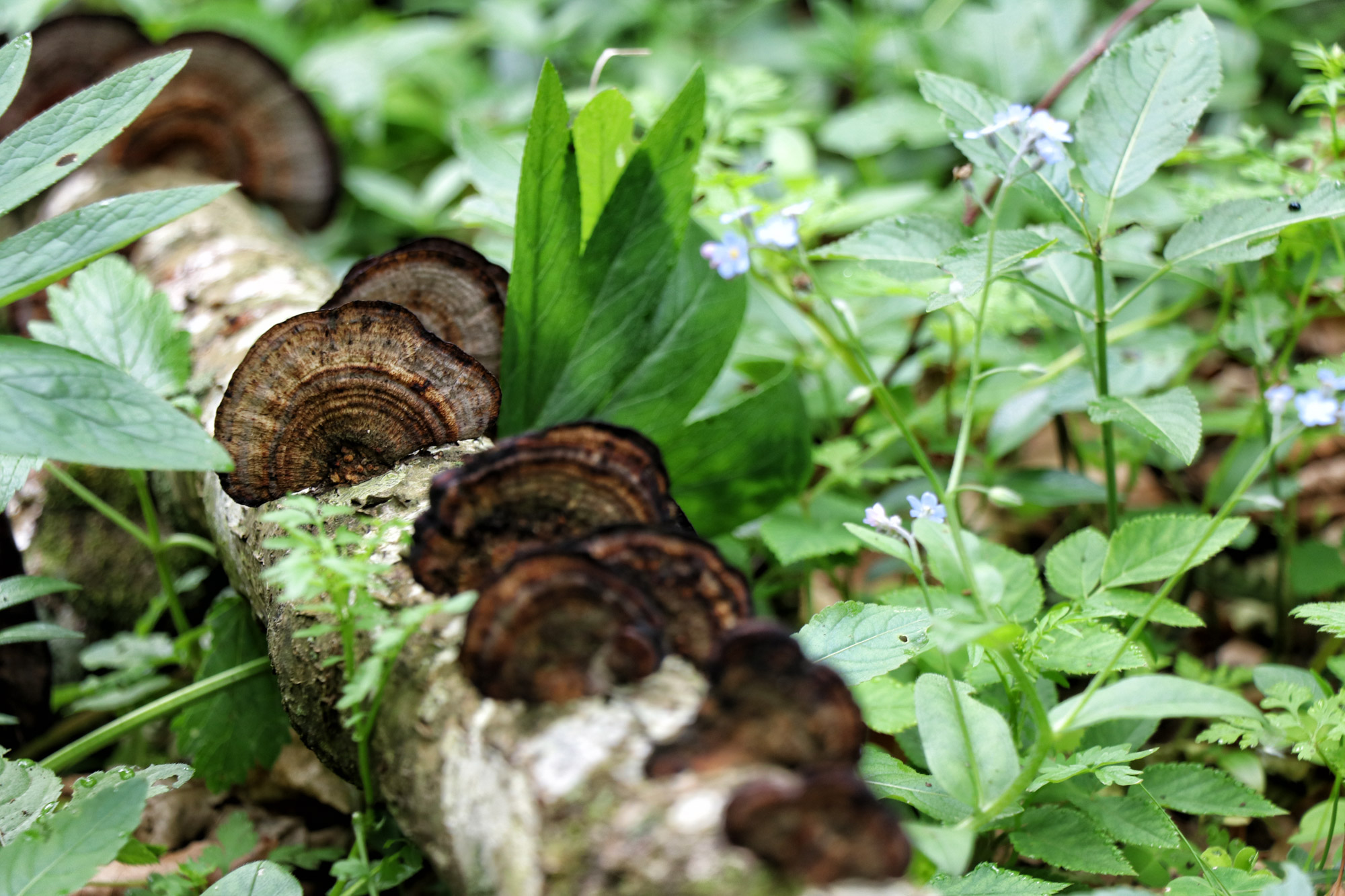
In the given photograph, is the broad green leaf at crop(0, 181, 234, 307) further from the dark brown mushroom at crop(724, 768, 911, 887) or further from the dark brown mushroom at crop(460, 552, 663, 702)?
the dark brown mushroom at crop(724, 768, 911, 887)

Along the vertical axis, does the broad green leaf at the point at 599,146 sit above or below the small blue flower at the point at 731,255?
above

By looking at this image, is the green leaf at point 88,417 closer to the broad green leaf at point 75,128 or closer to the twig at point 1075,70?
the broad green leaf at point 75,128

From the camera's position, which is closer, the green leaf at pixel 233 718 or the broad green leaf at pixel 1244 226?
the broad green leaf at pixel 1244 226

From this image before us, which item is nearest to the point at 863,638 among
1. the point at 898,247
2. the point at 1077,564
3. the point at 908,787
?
the point at 908,787

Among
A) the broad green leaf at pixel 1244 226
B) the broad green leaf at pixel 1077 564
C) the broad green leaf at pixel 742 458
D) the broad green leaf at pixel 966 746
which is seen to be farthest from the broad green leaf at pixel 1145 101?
the broad green leaf at pixel 966 746

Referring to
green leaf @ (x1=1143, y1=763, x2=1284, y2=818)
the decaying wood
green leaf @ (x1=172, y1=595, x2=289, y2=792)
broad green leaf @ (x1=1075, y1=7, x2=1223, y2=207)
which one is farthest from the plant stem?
broad green leaf @ (x1=1075, y1=7, x2=1223, y2=207)

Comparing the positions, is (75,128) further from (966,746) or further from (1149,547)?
(1149,547)
